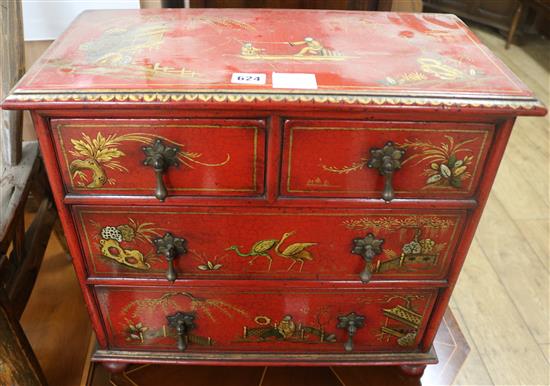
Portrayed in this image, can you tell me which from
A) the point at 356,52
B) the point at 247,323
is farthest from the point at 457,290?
the point at 356,52

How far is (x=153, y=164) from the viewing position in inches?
35.8

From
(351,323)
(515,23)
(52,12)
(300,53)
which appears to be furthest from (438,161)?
(515,23)

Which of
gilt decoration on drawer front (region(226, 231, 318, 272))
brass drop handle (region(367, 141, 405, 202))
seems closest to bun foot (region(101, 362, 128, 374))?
gilt decoration on drawer front (region(226, 231, 318, 272))

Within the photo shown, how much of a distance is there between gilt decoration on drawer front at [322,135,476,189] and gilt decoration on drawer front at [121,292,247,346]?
43 centimetres

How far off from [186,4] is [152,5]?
105mm

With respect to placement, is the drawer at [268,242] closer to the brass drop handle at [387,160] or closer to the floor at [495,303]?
the brass drop handle at [387,160]

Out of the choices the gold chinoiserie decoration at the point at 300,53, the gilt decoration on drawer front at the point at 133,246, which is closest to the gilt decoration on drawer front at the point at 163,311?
the gilt decoration on drawer front at the point at 133,246

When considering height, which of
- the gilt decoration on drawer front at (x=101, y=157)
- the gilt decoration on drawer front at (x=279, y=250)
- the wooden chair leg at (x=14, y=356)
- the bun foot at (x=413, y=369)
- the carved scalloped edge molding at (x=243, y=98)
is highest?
the carved scalloped edge molding at (x=243, y=98)

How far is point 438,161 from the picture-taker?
0.95m

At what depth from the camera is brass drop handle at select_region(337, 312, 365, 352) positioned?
1189 millimetres

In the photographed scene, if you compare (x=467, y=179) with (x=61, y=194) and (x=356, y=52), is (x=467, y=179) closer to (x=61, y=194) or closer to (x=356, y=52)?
(x=356, y=52)

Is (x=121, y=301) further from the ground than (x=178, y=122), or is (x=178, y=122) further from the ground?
(x=178, y=122)

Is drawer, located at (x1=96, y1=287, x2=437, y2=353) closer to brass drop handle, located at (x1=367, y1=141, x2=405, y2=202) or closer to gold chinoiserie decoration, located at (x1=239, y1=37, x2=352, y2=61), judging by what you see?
brass drop handle, located at (x1=367, y1=141, x2=405, y2=202)

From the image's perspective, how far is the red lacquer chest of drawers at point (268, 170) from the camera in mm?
883
